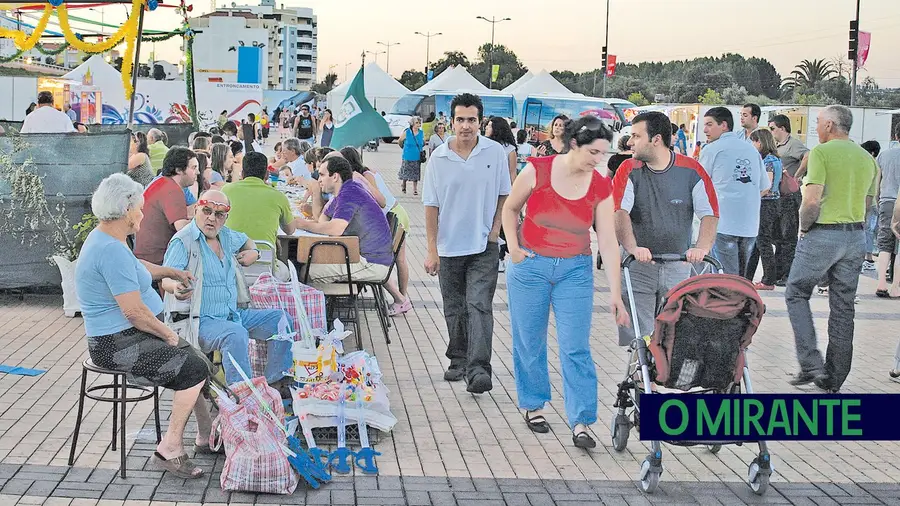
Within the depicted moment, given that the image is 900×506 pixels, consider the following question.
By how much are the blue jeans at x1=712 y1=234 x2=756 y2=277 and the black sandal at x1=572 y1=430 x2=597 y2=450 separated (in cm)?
327

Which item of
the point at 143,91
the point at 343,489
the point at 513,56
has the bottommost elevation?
the point at 343,489

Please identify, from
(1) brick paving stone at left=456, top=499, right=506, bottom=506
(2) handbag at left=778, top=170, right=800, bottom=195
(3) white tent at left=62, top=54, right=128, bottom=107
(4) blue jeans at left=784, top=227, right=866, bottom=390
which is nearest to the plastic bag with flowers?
(1) brick paving stone at left=456, top=499, right=506, bottom=506

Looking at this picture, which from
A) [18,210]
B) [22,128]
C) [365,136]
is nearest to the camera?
[18,210]

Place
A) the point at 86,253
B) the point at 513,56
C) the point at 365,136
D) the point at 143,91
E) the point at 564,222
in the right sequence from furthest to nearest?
the point at 513,56, the point at 143,91, the point at 365,136, the point at 564,222, the point at 86,253

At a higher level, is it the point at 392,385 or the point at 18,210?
A: the point at 18,210

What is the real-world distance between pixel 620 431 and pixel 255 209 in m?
3.32

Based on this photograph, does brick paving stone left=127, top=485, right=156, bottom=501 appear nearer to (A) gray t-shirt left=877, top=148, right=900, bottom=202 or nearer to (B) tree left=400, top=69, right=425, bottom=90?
(A) gray t-shirt left=877, top=148, right=900, bottom=202

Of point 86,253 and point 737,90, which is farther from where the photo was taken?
point 737,90

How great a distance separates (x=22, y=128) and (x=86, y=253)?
443 inches

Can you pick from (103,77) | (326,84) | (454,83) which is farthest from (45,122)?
→ (326,84)

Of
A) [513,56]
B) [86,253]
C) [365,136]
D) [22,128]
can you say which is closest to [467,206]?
[86,253]

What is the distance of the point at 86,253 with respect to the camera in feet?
17.1

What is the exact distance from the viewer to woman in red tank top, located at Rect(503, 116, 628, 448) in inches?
236

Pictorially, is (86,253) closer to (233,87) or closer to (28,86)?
(233,87)
